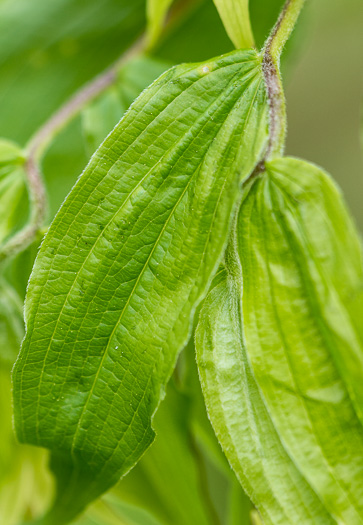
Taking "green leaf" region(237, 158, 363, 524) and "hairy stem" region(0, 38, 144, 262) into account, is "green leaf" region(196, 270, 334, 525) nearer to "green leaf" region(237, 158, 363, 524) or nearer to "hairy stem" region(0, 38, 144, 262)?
"green leaf" region(237, 158, 363, 524)

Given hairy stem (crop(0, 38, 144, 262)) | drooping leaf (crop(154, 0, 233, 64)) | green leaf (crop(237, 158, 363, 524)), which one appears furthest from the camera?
drooping leaf (crop(154, 0, 233, 64))

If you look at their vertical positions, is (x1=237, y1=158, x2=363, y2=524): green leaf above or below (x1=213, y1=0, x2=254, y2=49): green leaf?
below

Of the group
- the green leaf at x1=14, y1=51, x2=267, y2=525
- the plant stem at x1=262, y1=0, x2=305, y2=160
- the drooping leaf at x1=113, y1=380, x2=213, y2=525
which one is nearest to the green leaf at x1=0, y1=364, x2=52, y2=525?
the drooping leaf at x1=113, y1=380, x2=213, y2=525

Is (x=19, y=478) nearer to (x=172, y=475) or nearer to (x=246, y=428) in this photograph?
(x=172, y=475)

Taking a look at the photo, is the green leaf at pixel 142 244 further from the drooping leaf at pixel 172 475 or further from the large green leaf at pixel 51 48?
the large green leaf at pixel 51 48

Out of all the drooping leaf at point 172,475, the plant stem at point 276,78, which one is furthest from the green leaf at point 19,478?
the plant stem at point 276,78
